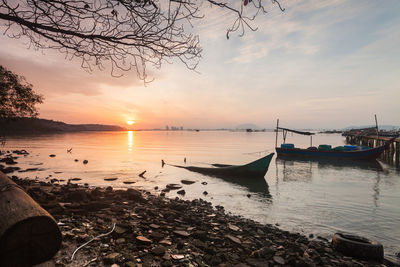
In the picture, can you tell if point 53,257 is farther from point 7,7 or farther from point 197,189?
point 197,189

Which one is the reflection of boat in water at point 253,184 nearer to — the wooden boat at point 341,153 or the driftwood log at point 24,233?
the driftwood log at point 24,233

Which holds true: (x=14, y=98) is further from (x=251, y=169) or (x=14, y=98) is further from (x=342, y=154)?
(x=342, y=154)

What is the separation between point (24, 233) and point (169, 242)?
3282 mm

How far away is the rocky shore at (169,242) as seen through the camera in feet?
16.3

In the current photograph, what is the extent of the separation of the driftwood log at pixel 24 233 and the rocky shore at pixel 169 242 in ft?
1.19

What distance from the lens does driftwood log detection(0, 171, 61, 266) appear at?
3840 mm

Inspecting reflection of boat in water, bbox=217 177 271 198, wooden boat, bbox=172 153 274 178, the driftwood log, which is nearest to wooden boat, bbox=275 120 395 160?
wooden boat, bbox=172 153 274 178

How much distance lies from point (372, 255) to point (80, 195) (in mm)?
11547

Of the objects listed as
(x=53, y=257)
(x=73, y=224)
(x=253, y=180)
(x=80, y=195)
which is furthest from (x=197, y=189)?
(x=53, y=257)

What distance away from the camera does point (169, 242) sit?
5.95 metres

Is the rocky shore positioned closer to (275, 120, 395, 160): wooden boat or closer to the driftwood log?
the driftwood log

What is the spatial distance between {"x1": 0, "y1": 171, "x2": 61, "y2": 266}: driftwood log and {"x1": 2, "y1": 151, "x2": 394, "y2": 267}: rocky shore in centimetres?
36

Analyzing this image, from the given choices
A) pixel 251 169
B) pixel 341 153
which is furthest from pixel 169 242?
pixel 341 153

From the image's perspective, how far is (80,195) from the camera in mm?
10266
